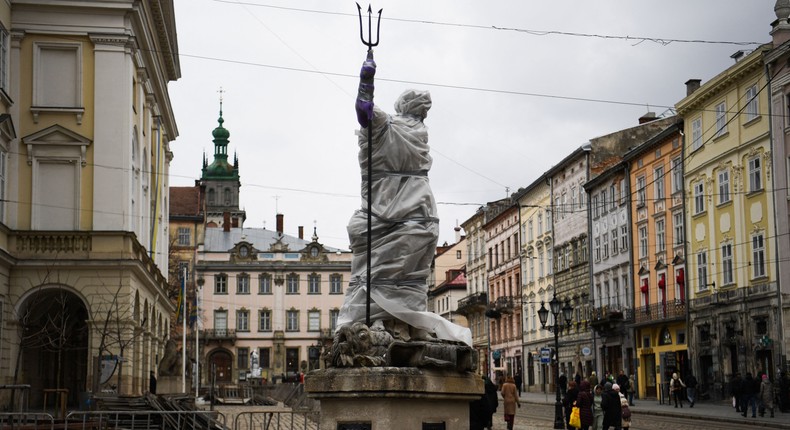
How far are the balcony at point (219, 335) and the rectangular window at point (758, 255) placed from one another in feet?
230

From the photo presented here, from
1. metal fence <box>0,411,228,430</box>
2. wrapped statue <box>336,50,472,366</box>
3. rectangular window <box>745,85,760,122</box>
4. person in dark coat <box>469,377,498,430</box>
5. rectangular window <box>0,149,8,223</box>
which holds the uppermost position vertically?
rectangular window <box>745,85,760,122</box>

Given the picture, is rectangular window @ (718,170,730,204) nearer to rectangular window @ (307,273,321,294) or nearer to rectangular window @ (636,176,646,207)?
rectangular window @ (636,176,646,207)

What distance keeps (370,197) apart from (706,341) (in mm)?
39267

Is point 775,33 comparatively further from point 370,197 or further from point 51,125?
point 370,197

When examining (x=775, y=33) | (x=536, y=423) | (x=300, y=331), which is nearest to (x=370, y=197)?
(x=536, y=423)

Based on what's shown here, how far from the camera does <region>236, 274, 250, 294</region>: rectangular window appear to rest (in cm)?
10781

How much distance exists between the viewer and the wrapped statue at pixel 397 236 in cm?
1028

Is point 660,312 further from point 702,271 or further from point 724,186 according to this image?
point 724,186

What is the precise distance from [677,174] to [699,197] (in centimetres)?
288

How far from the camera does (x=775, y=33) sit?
4122cm

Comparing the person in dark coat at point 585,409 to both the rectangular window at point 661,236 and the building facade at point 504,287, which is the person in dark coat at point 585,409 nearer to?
the rectangular window at point 661,236

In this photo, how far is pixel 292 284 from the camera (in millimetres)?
108438

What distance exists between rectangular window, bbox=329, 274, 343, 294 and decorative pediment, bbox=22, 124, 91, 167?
74713mm

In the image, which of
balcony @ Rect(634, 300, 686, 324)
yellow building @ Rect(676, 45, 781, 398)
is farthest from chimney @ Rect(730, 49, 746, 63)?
balcony @ Rect(634, 300, 686, 324)
